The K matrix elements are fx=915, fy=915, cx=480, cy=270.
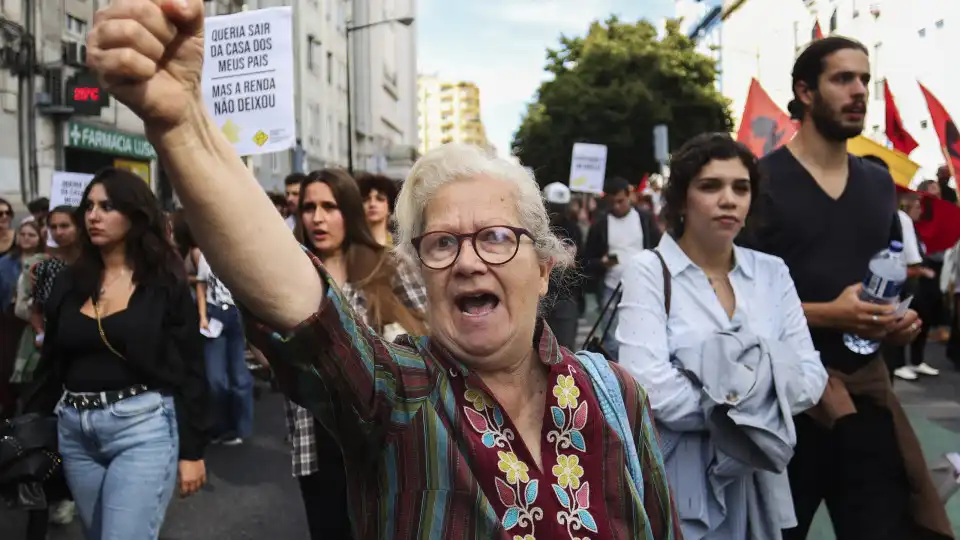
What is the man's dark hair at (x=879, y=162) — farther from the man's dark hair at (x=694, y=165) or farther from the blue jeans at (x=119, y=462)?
the blue jeans at (x=119, y=462)

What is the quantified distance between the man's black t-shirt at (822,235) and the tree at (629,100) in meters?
39.5

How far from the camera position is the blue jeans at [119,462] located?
3328 mm

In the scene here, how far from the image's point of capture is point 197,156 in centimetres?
129

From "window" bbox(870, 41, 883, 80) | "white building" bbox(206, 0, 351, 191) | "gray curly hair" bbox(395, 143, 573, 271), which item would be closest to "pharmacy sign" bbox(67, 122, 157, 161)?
"white building" bbox(206, 0, 351, 191)

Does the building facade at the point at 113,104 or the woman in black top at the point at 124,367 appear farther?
the building facade at the point at 113,104

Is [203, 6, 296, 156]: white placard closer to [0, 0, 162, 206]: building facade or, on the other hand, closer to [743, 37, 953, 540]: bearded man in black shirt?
[743, 37, 953, 540]: bearded man in black shirt

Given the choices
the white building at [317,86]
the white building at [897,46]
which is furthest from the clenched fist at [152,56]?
the white building at [317,86]

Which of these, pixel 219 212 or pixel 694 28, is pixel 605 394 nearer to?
pixel 219 212

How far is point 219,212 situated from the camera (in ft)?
4.32

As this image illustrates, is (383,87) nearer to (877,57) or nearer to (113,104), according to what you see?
(877,57)

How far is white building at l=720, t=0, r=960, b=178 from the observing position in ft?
86.8

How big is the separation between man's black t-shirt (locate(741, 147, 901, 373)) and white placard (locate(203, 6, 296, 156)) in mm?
3521

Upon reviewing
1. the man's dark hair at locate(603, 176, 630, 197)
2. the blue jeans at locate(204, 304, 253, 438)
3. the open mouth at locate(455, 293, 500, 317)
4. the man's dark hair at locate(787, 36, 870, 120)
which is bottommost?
the blue jeans at locate(204, 304, 253, 438)

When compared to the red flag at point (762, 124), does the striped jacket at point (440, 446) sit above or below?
below
